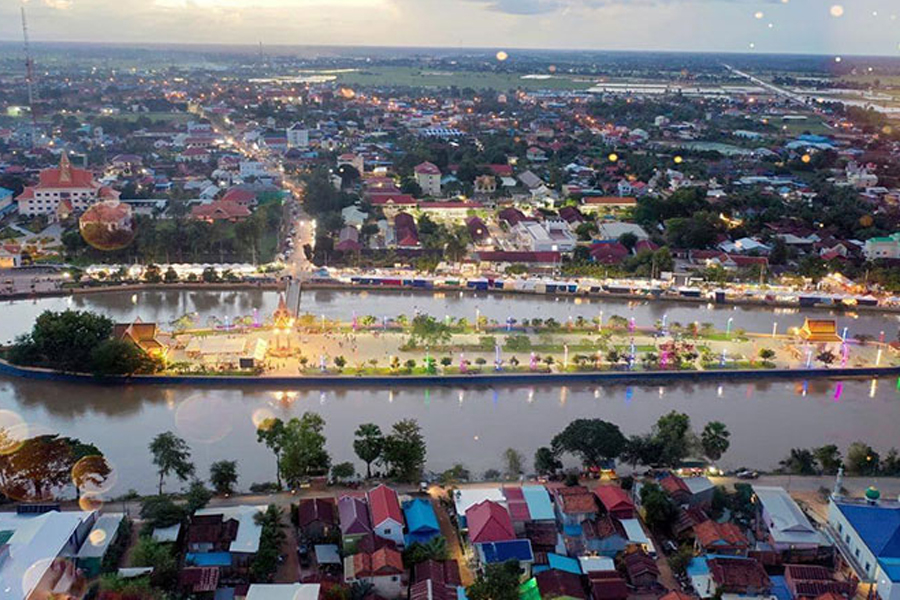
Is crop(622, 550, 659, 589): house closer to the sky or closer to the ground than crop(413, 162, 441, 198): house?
closer to the ground

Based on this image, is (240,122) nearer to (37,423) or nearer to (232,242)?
(232,242)

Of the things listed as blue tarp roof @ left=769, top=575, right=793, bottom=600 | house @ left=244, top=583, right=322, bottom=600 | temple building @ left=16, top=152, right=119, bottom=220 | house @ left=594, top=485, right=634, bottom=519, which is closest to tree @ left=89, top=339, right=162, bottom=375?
house @ left=244, top=583, right=322, bottom=600

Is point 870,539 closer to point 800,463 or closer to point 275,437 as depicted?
point 800,463

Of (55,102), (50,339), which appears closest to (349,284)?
(50,339)

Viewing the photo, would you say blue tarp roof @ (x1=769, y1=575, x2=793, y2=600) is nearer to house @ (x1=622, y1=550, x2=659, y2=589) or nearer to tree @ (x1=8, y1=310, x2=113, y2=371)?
house @ (x1=622, y1=550, x2=659, y2=589)

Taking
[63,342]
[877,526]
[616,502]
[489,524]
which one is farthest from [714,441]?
[63,342]
